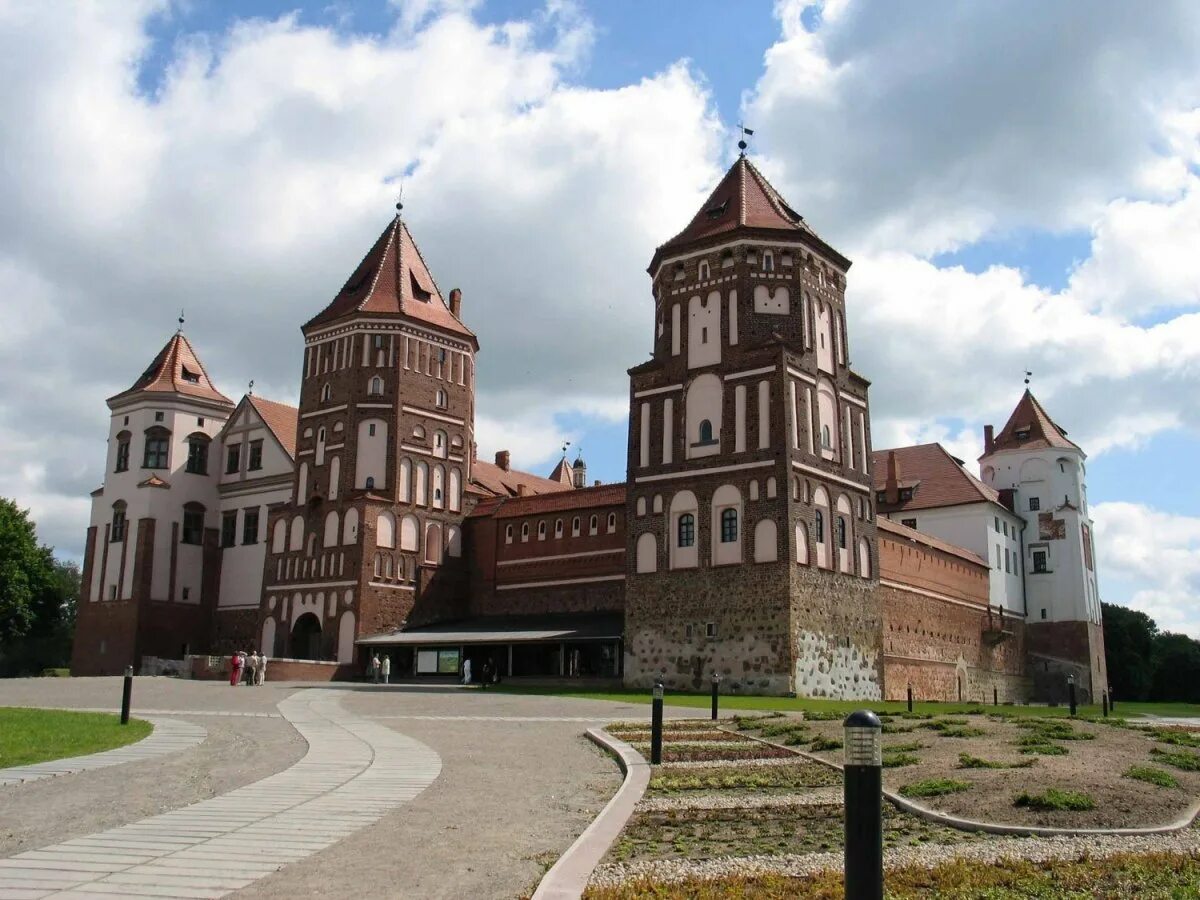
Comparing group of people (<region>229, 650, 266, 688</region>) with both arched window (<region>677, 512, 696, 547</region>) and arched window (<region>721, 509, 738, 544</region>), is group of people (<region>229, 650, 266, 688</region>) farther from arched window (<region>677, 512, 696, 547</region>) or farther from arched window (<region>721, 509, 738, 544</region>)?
arched window (<region>721, 509, 738, 544</region>)

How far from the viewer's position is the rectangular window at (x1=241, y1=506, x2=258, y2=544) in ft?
190

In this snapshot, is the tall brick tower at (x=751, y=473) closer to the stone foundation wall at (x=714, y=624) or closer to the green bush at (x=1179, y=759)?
the stone foundation wall at (x=714, y=624)

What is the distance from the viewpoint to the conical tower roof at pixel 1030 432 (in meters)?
69.8

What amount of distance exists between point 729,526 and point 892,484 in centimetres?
2886

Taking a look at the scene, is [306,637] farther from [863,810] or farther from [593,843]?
[863,810]

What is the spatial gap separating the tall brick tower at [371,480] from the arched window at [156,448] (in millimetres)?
8331

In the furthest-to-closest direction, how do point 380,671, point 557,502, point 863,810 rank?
point 557,502
point 380,671
point 863,810

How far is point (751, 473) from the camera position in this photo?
40.2 m

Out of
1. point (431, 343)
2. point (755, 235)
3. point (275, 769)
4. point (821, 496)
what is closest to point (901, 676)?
point (821, 496)

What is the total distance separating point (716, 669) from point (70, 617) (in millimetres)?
66400

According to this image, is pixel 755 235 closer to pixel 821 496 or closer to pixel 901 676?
pixel 821 496

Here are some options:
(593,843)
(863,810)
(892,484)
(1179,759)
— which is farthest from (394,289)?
(863,810)

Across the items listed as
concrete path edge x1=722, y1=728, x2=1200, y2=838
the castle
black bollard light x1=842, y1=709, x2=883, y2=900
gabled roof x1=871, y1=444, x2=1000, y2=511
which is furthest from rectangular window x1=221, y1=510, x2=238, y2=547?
black bollard light x1=842, y1=709, x2=883, y2=900

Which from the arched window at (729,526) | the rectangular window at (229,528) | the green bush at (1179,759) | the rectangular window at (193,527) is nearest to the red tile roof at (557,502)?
the arched window at (729,526)
